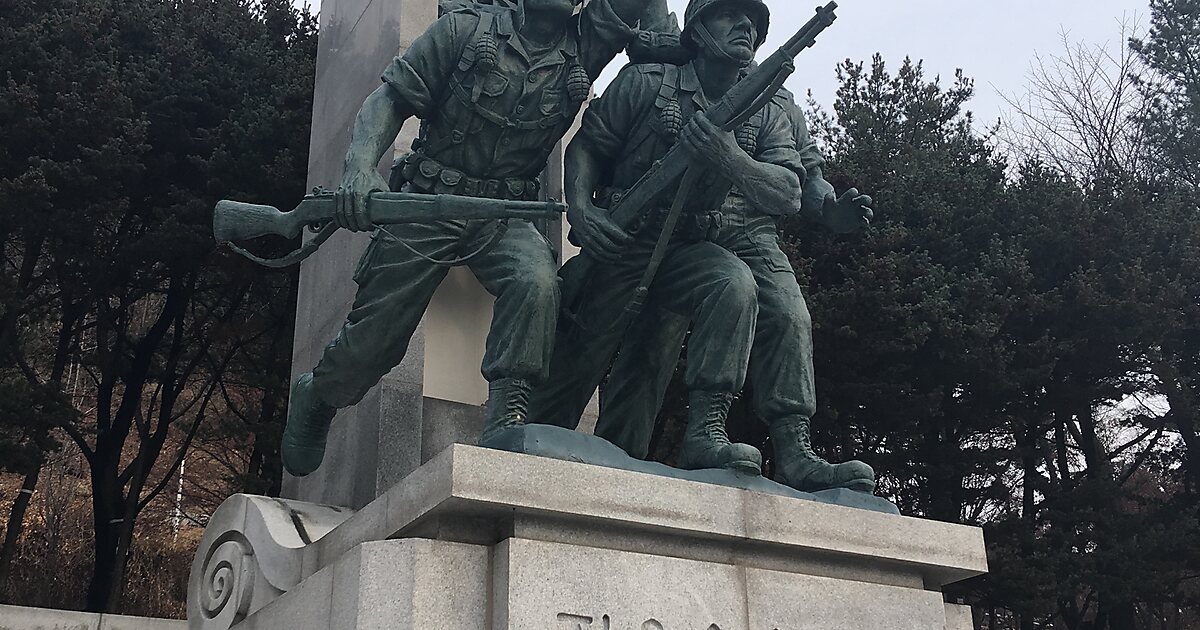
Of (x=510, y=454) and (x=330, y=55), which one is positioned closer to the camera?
(x=510, y=454)

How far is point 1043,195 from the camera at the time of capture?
16.9m

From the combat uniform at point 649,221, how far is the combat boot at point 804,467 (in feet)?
1.50

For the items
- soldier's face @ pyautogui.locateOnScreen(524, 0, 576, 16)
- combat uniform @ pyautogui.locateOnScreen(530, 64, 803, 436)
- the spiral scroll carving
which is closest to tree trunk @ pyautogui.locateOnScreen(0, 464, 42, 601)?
the spiral scroll carving

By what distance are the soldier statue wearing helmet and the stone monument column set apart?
2.79ft

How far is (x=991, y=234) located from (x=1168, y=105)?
4.81 meters

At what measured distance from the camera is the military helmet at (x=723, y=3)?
5.02 m

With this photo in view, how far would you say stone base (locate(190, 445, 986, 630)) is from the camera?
11.8 feet

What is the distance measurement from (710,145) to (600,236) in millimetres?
561

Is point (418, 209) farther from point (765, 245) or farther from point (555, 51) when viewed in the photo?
point (765, 245)

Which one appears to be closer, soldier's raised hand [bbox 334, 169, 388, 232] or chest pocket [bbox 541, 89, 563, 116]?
soldier's raised hand [bbox 334, 169, 388, 232]

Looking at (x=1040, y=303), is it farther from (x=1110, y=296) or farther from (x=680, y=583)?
(x=680, y=583)

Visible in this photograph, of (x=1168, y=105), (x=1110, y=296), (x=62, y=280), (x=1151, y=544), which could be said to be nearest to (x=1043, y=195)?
(x=1110, y=296)

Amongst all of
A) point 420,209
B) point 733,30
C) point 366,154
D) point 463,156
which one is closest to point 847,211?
point 733,30

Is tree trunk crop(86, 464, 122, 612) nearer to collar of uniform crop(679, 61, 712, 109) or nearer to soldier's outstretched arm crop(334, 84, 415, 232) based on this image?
soldier's outstretched arm crop(334, 84, 415, 232)
